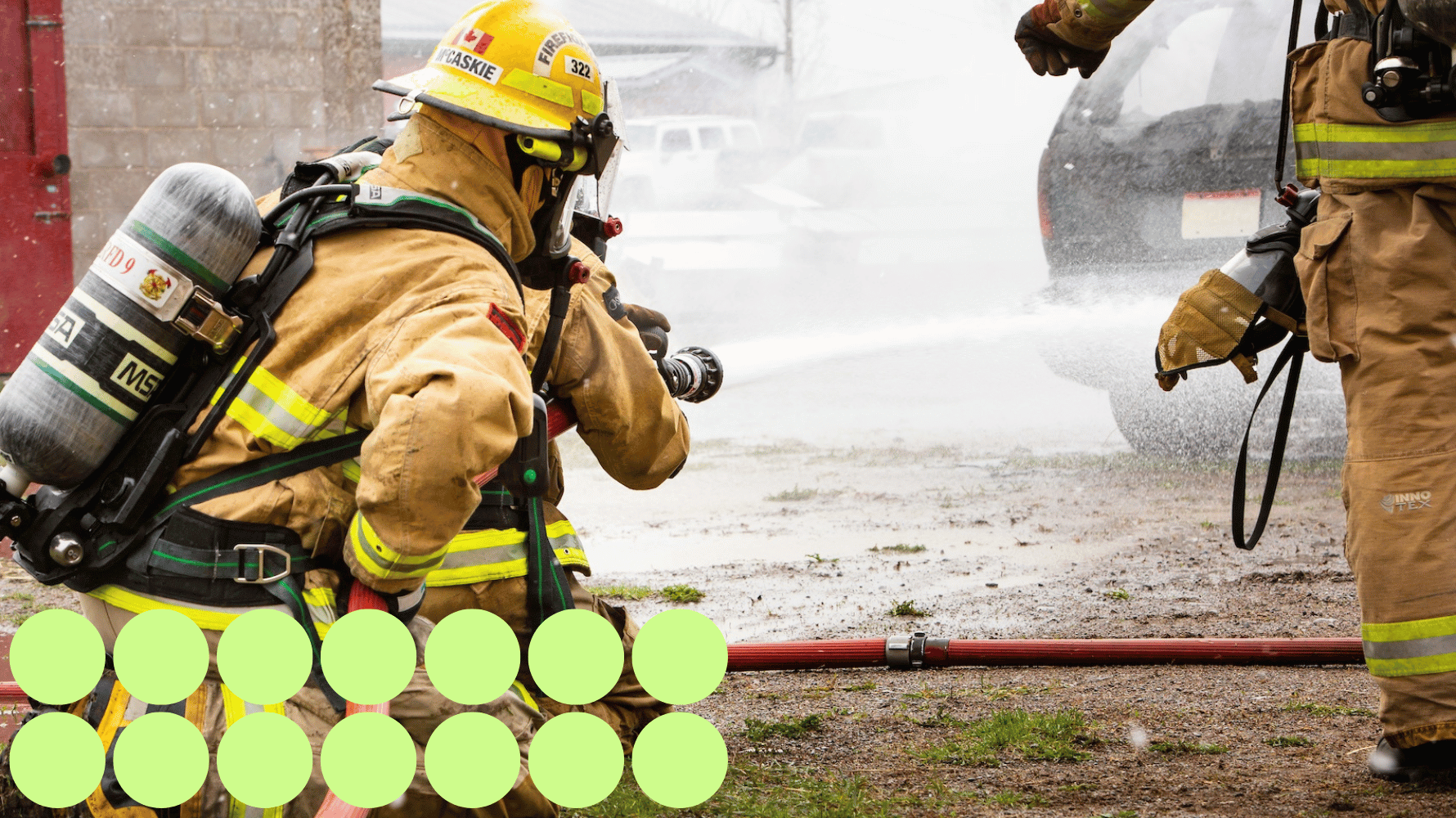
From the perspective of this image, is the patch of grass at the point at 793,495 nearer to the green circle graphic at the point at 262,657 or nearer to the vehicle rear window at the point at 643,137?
the green circle graphic at the point at 262,657

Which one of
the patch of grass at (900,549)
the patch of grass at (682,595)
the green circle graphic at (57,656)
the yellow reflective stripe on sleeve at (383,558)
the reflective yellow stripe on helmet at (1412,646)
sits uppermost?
the yellow reflective stripe on sleeve at (383,558)

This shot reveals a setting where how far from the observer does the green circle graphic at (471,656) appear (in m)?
1.81

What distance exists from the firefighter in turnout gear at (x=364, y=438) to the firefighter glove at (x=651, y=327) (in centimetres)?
84

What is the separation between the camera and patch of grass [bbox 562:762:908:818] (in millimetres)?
2393

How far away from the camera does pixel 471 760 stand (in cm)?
185

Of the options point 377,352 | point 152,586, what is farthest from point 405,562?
point 152,586

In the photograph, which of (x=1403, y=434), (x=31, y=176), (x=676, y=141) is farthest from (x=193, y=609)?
(x=676, y=141)

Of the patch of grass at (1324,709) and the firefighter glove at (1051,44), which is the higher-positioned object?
the firefighter glove at (1051,44)

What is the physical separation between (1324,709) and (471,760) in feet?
6.22

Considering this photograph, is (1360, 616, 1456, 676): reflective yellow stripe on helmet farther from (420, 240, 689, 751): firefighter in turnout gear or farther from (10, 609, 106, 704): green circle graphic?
(10, 609, 106, 704): green circle graphic

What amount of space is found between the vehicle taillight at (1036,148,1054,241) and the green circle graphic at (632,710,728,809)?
15.9 ft

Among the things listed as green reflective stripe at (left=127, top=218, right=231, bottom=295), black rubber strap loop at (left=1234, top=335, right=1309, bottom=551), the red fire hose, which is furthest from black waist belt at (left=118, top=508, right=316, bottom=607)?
black rubber strap loop at (left=1234, top=335, right=1309, bottom=551)

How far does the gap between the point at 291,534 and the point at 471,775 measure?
432 mm

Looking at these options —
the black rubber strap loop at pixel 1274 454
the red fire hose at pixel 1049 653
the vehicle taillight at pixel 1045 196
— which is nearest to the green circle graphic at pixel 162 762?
the red fire hose at pixel 1049 653
